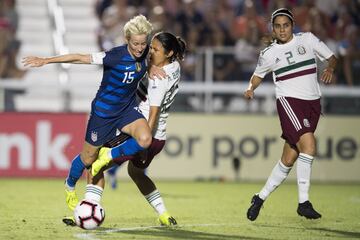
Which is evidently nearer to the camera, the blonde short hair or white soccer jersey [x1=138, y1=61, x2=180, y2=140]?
the blonde short hair

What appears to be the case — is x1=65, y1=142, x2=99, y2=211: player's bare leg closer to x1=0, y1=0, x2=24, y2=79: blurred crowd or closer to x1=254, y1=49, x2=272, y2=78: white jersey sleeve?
x1=254, y1=49, x2=272, y2=78: white jersey sleeve

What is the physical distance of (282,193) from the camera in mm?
15727

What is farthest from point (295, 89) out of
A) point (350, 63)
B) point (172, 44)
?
point (350, 63)

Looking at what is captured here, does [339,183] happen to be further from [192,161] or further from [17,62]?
[17,62]

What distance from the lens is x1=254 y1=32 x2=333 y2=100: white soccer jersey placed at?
1088 centimetres

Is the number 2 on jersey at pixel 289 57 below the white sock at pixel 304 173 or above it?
above

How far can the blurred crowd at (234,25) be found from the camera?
60.3ft

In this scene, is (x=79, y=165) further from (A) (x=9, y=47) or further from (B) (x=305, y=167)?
(A) (x=9, y=47)

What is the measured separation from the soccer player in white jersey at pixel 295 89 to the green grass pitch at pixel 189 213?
1.85ft

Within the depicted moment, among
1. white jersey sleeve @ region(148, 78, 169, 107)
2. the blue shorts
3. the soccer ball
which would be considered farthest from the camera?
the blue shorts

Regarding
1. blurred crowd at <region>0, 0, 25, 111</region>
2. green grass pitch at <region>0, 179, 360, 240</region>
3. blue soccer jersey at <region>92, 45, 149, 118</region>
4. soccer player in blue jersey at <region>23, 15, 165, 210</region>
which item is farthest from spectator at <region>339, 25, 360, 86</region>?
blue soccer jersey at <region>92, 45, 149, 118</region>

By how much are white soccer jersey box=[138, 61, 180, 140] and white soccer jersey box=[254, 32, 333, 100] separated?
1317mm

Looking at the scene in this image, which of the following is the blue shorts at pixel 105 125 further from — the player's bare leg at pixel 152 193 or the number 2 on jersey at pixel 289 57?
the number 2 on jersey at pixel 289 57

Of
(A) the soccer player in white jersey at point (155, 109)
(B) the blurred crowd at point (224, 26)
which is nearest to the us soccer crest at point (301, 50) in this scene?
(A) the soccer player in white jersey at point (155, 109)
